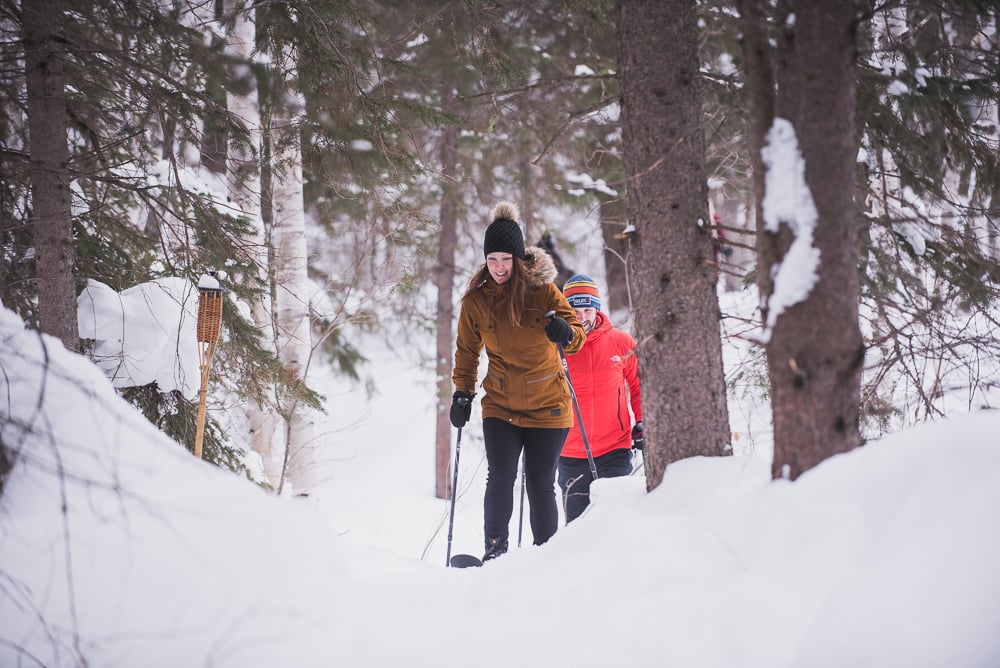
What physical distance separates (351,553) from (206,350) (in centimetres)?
181

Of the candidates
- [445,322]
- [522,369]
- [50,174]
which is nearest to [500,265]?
[522,369]

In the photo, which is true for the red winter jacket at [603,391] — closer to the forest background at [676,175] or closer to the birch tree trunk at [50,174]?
the forest background at [676,175]

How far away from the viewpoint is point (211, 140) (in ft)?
13.5

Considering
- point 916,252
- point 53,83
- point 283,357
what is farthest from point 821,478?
point 283,357

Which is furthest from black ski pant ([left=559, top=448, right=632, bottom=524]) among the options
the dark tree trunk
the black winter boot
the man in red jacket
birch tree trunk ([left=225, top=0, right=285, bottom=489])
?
birch tree trunk ([left=225, top=0, right=285, bottom=489])

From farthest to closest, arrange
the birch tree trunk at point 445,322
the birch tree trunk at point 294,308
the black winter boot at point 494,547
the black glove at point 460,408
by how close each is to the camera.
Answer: the birch tree trunk at point 445,322
the birch tree trunk at point 294,308
the black glove at point 460,408
the black winter boot at point 494,547

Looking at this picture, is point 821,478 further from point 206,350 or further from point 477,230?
point 477,230

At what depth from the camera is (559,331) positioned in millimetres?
3627

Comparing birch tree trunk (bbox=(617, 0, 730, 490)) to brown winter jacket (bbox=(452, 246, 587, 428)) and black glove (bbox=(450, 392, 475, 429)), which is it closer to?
brown winter jacket (bbox=(452, 246, 587, 428))

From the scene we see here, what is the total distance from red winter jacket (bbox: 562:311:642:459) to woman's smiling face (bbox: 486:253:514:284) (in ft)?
3.78

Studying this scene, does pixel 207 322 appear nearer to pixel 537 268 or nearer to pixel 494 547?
pixel 537 268

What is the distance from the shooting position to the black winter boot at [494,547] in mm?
3492

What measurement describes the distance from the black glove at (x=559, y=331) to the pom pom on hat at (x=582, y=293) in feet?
3.56

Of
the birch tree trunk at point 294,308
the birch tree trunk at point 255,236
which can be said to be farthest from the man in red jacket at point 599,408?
the birch tree trunk at point 294,308
